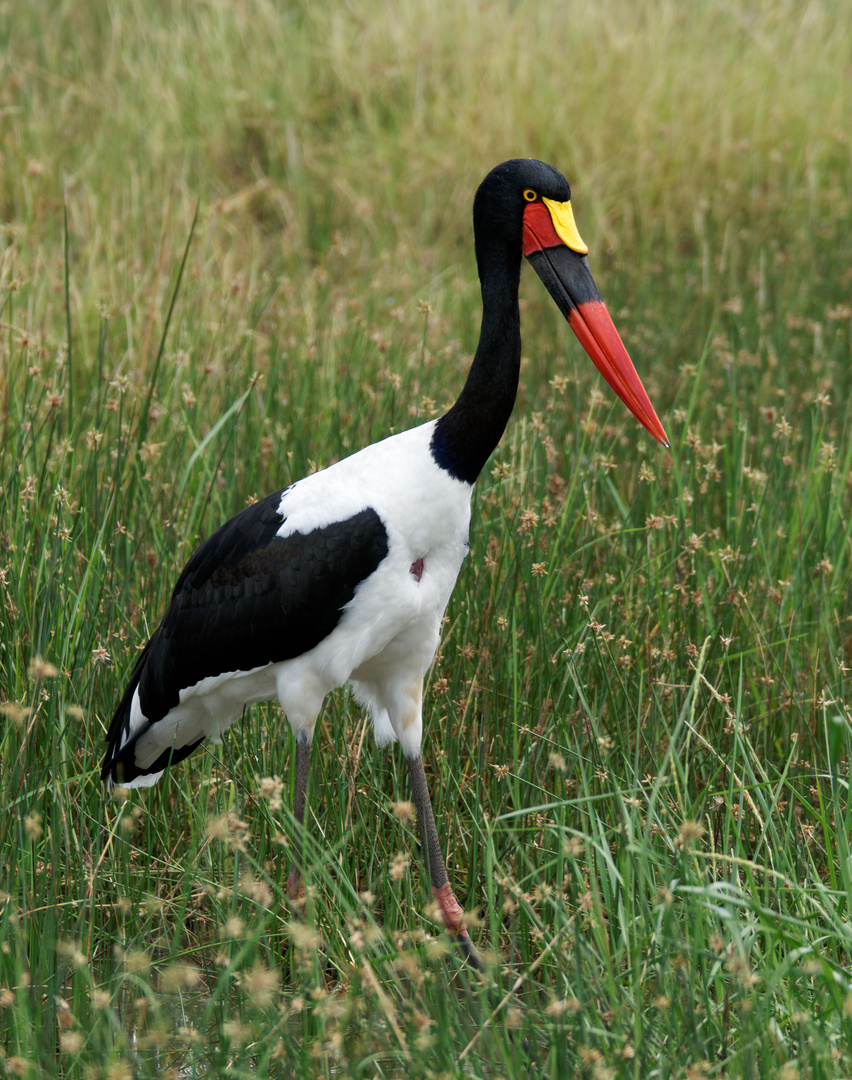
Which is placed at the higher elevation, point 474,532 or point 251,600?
point 251,600

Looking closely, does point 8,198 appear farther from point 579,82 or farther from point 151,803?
point 151,803

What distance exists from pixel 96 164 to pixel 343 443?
348cm

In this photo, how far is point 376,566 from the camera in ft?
9.24

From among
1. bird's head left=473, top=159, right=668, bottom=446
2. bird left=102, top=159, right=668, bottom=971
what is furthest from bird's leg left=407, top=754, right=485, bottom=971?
bird's head left=473, top=159, right=668, bottom=446

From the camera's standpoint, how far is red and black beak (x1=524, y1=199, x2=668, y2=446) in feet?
9.58

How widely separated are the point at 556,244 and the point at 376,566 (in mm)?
825

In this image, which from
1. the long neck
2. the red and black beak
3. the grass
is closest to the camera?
the grass

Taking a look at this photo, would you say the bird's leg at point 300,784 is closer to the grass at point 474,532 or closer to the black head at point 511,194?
the grass at point 474,532

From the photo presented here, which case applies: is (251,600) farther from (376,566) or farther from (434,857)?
(434,857)

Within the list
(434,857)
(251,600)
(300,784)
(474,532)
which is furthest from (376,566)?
(474,532)

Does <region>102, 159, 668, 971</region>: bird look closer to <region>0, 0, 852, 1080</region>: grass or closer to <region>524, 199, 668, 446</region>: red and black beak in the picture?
<region>524, 199, 668, 446</region>: red and black beak

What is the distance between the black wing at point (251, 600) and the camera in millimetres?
2826

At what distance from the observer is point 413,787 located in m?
3.12

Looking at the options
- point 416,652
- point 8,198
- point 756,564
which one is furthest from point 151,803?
point 8,198
